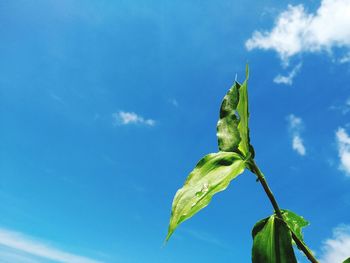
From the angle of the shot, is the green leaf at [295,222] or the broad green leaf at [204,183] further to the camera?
the green leaf at [295,222]

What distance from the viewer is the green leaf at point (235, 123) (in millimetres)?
1490

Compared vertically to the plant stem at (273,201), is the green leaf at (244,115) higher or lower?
A: higher

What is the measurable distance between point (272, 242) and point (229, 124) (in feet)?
1.36

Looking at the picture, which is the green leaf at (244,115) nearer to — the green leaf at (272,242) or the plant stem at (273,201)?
the plant stem at (273,201)

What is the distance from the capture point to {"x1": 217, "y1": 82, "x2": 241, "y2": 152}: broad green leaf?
1.52 meters

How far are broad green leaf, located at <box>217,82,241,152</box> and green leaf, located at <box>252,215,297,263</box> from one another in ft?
0.90

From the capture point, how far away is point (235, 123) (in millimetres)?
1535

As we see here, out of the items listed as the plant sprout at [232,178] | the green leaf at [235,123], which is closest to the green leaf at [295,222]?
the plant sprout at [232,178]

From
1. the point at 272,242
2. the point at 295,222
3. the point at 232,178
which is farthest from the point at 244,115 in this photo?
the point at 295,222

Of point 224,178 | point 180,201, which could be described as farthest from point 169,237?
point 224,178

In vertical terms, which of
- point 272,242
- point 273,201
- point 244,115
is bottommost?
point 272,242

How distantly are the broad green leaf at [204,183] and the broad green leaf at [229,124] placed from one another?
58 mm

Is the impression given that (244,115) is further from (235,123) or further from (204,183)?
(204,183)

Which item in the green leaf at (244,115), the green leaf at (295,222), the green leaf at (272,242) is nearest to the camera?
the green leaf at (272,242)
